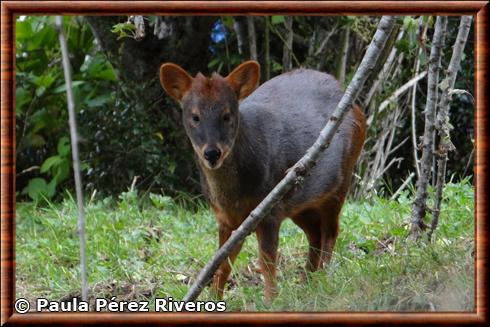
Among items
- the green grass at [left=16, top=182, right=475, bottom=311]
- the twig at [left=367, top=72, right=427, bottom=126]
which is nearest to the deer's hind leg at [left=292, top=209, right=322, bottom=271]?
the green grass at [left=16, top=182, right=475, bottom=311]

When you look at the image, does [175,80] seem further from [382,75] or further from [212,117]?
Answer: [382,75]

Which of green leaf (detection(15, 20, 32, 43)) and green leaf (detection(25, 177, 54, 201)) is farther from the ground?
green leaf (detection(15, 20, 32, 43))

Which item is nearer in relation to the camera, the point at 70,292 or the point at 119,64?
the point at 70,292

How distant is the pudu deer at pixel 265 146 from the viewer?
A: 5.77 m

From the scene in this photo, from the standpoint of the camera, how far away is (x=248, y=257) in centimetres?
675

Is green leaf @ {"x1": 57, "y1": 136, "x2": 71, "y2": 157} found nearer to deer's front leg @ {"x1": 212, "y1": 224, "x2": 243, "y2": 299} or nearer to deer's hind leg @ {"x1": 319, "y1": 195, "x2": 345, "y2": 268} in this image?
deer's hind leg @ {"x1": 319, "y1": 195, "x2": 345, "y2": 268}

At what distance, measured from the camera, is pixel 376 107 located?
31.9 ft

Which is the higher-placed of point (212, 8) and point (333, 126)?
point (212, 8)

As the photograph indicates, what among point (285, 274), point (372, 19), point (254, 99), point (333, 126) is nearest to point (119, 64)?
point (372, 19)

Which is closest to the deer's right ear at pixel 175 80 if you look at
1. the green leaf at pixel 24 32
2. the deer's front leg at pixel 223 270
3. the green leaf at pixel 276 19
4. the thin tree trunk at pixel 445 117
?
the deer's front leg at pixel 223 270

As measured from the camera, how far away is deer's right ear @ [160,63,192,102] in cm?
575

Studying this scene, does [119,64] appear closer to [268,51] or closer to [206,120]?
[268,51]

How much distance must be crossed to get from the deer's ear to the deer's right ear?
25 centimetres

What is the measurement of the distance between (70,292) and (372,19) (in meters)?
4.78
